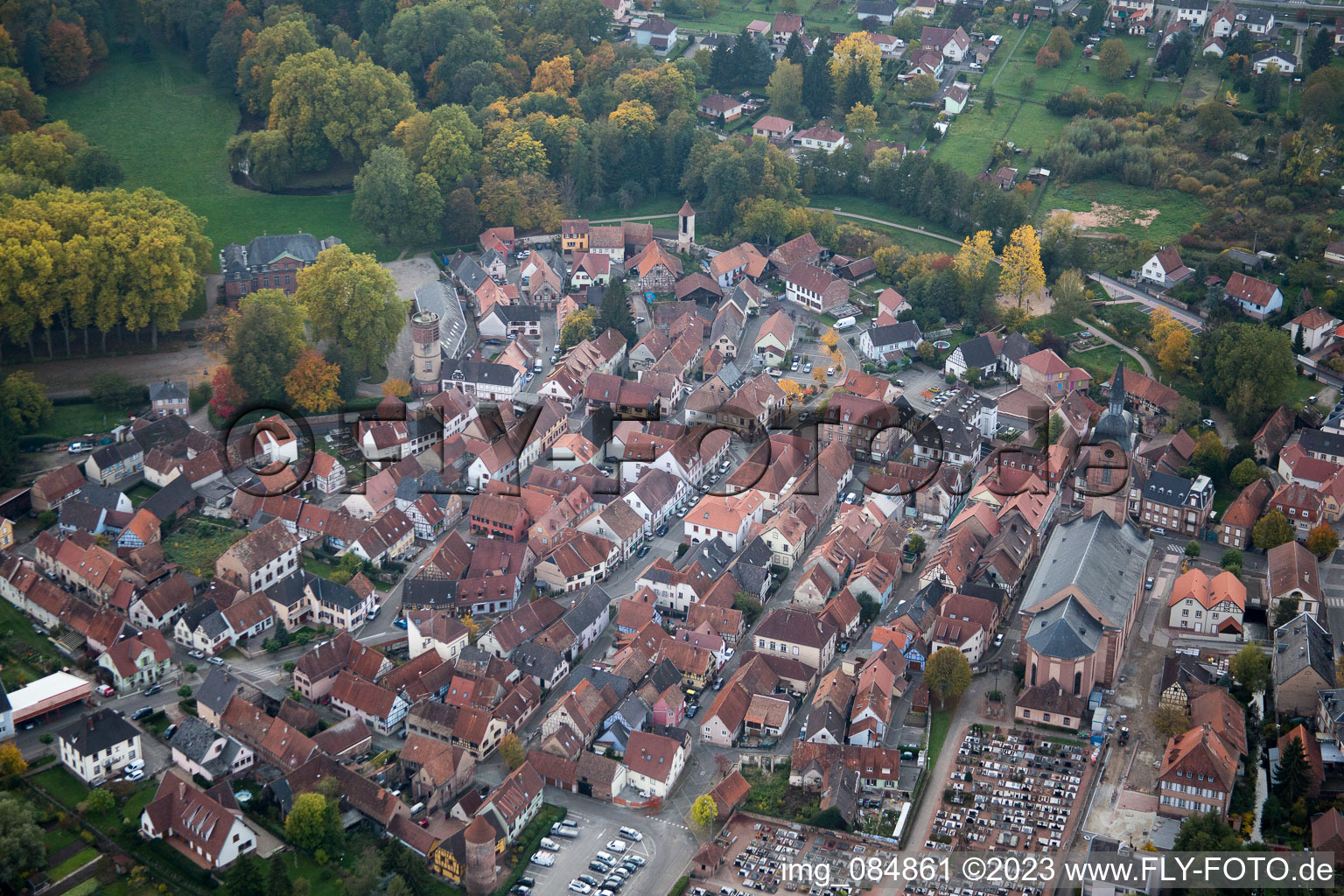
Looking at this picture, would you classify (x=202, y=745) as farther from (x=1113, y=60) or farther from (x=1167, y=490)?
(x=1113, y=60)

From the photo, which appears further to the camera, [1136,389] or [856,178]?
[856,178]

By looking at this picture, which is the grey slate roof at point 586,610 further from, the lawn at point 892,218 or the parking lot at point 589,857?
the lawn at point 892,218

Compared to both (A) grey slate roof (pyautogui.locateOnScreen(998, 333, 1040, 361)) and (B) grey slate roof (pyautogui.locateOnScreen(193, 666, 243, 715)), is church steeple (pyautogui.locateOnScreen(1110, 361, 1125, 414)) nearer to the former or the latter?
(A) grey slate roof (pyautogui.locateOnScreen(998, 333, 1040, 361))

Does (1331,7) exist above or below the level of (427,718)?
above

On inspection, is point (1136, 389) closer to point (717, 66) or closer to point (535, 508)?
point (535, 508)

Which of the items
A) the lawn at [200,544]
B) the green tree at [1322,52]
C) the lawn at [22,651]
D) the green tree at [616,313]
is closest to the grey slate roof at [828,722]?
the lawn at [200,544]

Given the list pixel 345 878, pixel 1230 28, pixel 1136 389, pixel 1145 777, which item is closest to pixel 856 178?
pixel 1136 389
